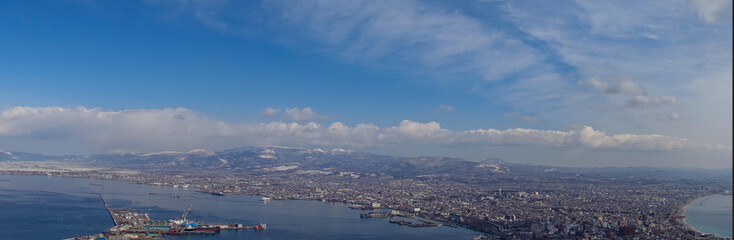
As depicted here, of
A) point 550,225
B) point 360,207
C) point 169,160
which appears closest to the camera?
point 550,225

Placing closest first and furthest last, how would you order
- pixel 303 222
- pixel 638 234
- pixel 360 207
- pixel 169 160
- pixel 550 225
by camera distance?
1. pixel 638 234
2. pixel 550 225
3. pixel 303 222
4. pixel 360 207
5. pixel 169 160

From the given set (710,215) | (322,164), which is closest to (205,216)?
(710,215)

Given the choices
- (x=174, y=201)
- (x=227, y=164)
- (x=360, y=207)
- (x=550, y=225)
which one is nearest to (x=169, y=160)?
(x=227, y=164)

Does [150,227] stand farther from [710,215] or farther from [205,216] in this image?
[710,215]

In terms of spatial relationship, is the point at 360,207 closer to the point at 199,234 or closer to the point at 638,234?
the point at 199,234

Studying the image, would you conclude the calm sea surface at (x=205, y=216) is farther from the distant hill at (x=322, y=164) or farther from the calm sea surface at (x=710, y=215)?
the distant hill at (x=322, y=164)

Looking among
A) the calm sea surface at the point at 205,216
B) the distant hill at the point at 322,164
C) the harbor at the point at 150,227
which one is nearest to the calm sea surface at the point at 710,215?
the calm sea surface at the point at 205,216
